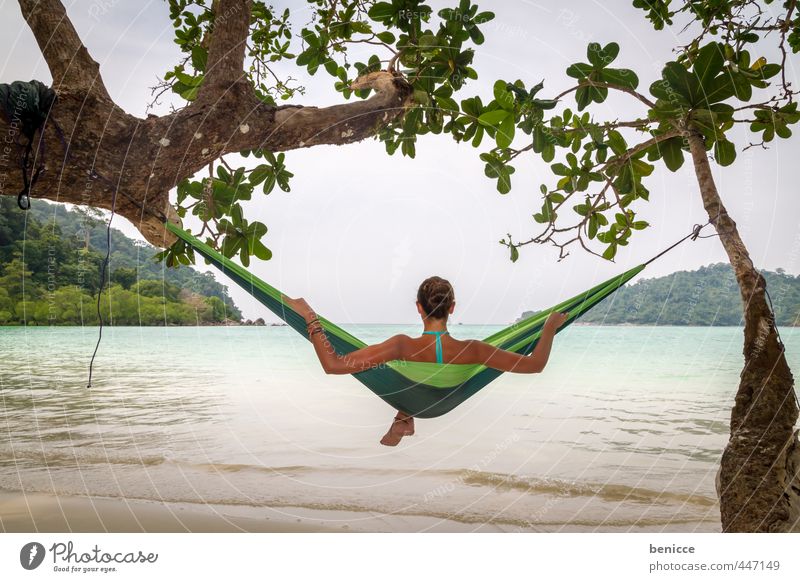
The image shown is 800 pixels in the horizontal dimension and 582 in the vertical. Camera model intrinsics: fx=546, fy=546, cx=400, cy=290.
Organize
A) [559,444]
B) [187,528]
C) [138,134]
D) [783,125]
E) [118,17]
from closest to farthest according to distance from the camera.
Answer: [138,134]
[783,125]
[187,528]
[118,17]
[559,444]

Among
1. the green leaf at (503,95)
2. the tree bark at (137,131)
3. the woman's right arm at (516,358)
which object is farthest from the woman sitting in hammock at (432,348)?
the green leaf at (503,95)

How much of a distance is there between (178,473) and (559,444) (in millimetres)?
3608

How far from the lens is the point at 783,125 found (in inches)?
89.0

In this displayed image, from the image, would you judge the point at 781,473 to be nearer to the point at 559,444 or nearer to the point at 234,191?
the point at 234,191

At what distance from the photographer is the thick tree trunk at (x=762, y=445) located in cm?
189

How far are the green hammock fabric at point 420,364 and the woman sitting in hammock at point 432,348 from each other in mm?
37

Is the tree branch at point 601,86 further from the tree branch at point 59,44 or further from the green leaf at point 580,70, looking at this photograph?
the tree branch at point 59,44

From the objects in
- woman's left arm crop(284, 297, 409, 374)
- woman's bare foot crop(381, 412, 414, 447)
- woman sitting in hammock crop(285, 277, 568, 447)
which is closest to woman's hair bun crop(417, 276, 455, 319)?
woman sitting in hammock crop(285, 277, 568, 447)

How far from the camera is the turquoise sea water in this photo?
3.59m

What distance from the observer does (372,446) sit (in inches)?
200

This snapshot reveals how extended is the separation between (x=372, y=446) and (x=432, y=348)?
11.3 ft

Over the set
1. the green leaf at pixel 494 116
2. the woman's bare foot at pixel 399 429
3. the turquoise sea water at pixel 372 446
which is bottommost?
the turquoise sea water at pixel 372 446

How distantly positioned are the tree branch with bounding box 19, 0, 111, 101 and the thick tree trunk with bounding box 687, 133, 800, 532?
244 centimetres
